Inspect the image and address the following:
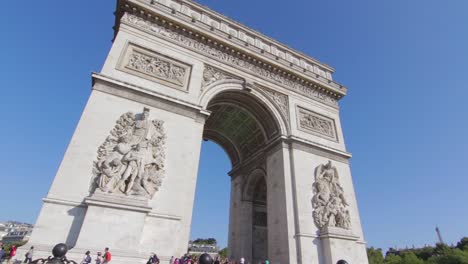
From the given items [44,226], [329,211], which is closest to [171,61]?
[44,226]

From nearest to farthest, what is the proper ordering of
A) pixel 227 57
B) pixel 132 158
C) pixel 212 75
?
pixel 132 158
pixel 212 75
pixel 227 57

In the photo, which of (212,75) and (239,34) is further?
(239,34)

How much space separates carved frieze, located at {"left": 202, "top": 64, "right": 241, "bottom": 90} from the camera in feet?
41.9

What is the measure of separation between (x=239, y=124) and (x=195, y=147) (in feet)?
20.6

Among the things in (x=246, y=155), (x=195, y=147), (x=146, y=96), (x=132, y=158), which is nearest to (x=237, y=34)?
(x=246, y=155)

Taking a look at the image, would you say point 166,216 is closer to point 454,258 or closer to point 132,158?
point 132,158

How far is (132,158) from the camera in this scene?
8656 millimetres

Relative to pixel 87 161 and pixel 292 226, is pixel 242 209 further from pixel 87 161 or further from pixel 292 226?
pixel 87 161

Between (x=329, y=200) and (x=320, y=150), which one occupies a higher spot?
(x=320, y=150)

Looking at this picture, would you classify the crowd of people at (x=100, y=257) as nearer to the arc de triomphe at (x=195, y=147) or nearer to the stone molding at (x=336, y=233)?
the arc de triomphe at (x=195, y=147)

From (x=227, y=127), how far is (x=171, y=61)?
6.37m

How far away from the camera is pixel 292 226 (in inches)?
451

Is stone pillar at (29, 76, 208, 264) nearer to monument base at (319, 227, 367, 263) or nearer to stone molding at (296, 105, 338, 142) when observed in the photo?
monument base at (319, 227, 367, 263)

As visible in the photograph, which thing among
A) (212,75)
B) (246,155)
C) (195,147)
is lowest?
(195,147)
